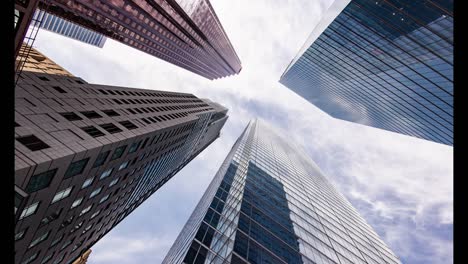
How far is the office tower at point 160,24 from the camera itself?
227 ft

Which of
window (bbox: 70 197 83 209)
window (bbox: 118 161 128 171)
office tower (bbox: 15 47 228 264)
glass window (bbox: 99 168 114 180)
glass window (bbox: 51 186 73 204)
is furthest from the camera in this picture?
window (bbox: 118 161 128 171)

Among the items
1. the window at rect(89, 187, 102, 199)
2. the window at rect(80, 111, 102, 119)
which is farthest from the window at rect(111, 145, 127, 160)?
the window at rect(89, 187, 102, 199)

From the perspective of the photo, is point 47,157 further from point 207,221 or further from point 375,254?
point 375,254

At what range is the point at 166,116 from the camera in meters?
48.7

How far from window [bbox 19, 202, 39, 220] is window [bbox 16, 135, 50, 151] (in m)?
4.63

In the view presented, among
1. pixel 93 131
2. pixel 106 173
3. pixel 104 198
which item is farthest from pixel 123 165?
pixel 93 131

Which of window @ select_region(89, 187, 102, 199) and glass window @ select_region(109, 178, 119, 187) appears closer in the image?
window @ select_region(89, 187, 102, 199)

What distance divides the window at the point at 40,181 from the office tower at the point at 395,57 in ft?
125

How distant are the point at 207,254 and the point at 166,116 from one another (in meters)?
32.7

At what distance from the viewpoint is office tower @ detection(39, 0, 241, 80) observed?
69.2m

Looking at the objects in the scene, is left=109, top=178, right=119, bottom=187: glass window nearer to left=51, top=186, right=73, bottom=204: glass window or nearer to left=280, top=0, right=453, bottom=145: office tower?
left=51, top=186, right=73, bottom=204: glass window

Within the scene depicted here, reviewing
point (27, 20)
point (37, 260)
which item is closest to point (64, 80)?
point (37, 260)

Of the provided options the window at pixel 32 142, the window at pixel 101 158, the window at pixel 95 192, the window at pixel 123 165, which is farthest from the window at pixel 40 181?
the window at pixel 123 165

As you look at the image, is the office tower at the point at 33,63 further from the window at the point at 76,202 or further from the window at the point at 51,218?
the window at the point at 51,218
